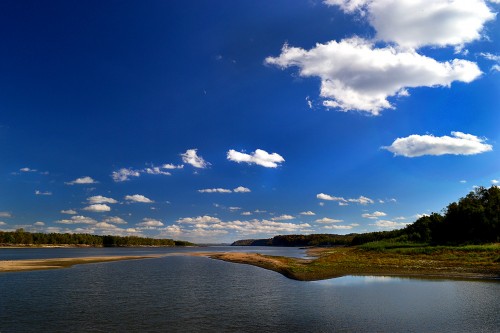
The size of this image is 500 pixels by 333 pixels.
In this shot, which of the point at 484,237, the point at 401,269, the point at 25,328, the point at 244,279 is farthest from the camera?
the point at 484,237

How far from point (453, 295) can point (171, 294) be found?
3419cm

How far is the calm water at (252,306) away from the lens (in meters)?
28.7

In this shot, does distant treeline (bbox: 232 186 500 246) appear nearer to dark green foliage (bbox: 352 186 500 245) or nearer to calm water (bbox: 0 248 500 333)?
dark green foliage (bbox: 352 186 500 245)

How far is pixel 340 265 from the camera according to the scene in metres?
74.2

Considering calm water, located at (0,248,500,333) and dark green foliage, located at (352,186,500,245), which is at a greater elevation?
dark green foliage, located at (352,186,500,245)

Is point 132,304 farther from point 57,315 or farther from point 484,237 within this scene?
point 484,237

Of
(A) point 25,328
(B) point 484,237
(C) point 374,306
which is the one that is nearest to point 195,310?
(A) point 25,328

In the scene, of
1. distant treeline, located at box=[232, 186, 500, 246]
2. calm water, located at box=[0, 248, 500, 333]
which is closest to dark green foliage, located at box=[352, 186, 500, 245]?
distant treeline, located at box=[232, 186, 500, 246]

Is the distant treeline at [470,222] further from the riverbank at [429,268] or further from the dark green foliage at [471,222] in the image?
the riverbank at [429,268]

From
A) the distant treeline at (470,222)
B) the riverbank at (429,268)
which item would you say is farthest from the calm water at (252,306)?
the distant treeline at (470,222)

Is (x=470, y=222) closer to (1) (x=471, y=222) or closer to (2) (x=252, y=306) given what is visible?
(1) (x=471, y=222)

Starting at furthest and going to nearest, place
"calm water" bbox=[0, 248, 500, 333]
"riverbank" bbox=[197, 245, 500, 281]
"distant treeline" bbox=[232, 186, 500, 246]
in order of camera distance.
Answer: "distant treeline" bbox=[232, 186, 500, 246]
"riverbank" bbox=[197, 245, 500, 281]
"calm water" bbox=[0, 248, 500, 333]

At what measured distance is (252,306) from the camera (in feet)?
121

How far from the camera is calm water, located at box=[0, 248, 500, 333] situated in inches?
1131
